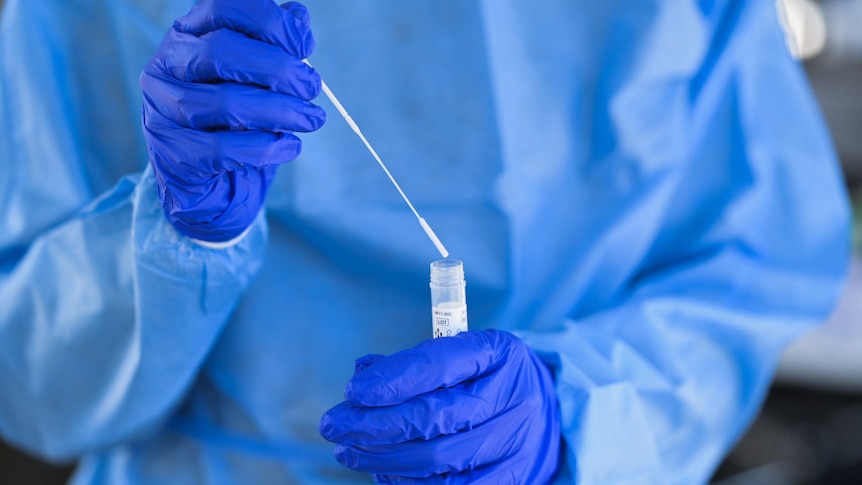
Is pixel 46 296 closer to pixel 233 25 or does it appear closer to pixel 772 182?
pixel 233 25

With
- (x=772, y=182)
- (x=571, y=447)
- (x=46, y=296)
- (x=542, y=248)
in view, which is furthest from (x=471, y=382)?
(x=772, y=182)

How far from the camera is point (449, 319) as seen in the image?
828mm

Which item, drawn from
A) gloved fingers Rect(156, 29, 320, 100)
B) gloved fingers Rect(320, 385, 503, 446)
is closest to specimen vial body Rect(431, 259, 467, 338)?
gloved fingers Rect(320, 385, 503, 446)

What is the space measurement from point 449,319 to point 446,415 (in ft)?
0.40

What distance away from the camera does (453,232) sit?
99 centimetres

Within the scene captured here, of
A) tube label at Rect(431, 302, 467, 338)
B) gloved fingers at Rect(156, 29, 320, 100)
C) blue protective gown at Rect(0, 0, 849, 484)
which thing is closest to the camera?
gloved fingers at Rect(156, 29, 320, 100)

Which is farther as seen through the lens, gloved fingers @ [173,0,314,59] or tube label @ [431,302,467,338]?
tube label @ [431,302,467,338]

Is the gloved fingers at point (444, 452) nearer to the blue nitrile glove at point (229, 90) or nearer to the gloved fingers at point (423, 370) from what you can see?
the gloved fingers at point (423, 370)

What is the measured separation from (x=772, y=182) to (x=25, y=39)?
1039 millimetres

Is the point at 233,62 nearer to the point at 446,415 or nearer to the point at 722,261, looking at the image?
the point at 446,415

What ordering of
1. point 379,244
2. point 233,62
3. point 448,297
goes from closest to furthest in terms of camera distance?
point 233,62 → point 448,297 → point 379,244

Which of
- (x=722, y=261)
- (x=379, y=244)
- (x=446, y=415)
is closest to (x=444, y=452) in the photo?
(x=446, y=415)

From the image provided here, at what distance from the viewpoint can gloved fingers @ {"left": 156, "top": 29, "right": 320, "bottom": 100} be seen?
70 cm

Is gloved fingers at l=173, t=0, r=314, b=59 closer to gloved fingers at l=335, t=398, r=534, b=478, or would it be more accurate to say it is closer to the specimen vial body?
the specimen vial body
